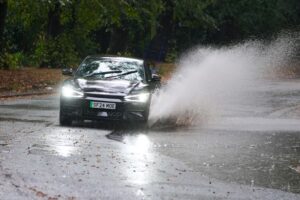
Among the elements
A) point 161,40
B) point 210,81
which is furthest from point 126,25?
point 210,81

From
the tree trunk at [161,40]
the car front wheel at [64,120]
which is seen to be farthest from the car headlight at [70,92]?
the tree trunk at [161,40]

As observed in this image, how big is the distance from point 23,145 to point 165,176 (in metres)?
3.30

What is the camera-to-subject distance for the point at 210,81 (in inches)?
1526

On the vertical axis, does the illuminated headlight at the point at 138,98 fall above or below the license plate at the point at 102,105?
above

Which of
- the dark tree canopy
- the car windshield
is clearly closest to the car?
the car windshield

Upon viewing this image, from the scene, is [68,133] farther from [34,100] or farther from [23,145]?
[34,100]

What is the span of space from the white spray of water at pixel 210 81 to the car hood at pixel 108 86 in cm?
171

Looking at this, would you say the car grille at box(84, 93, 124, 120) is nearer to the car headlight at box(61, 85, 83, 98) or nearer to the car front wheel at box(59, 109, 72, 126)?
the car headlight at box(61, 85, 83, 98)

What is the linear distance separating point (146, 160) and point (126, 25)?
3337 cm

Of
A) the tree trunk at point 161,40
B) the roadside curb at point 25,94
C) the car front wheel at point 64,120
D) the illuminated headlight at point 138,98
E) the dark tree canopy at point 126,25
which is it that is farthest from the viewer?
the tree trunk at point 161,40

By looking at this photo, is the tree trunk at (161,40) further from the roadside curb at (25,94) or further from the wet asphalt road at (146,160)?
the wet asphalt road at (146,160)

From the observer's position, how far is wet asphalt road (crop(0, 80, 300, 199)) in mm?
9461

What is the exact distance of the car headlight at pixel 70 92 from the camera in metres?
16.0

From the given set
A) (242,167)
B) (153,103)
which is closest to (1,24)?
(153,103)
